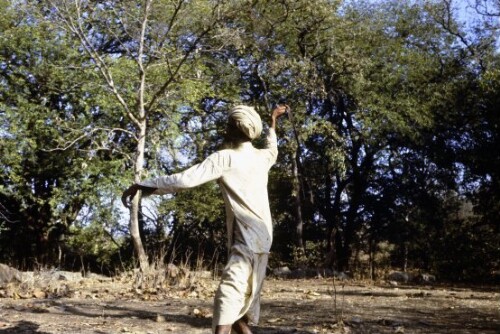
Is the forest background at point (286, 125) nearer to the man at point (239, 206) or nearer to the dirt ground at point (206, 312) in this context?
the dirt ground at point (206, 312)

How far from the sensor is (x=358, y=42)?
18.9 metres

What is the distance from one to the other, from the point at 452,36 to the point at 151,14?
31.1 ft

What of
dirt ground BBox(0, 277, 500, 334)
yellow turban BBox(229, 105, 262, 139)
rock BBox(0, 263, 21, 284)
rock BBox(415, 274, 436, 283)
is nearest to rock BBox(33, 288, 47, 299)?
dirt ground BBox(0, 277, 500, 334)

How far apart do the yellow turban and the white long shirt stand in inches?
4.8

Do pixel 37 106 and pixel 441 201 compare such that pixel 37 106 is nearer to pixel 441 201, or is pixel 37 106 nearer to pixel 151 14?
pixel 151 14

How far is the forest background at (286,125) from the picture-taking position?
16531 millimetres

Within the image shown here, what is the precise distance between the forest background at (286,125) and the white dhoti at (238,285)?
11.3 meters

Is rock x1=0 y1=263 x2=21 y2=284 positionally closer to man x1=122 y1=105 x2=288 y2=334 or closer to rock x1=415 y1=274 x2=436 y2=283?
man x1=122 y1=105 x2=288 y2=334

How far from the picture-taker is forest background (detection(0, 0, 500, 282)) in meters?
16.5

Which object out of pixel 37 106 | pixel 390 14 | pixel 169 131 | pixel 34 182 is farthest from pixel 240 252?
pixel 390 14

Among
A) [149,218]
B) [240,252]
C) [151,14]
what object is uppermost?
[151,14]

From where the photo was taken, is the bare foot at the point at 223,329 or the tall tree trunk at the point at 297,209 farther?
the tall tree trunk at the point at 297,209

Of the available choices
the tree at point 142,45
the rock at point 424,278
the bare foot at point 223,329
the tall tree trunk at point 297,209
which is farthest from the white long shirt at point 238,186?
the tall tree trunk at point 297,209

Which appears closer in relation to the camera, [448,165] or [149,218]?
[448,165]
